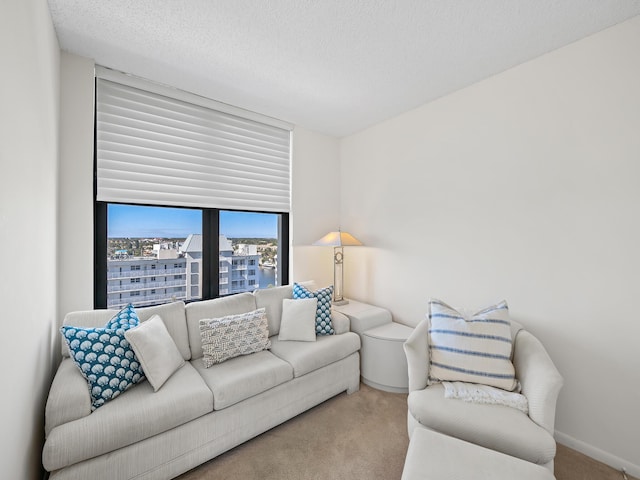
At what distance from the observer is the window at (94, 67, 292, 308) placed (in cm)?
220

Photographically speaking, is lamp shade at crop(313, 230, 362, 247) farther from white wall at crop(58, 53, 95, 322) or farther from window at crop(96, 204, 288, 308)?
white wall at crop(58, 53, 95, 322)

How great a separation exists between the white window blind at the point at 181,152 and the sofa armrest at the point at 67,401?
133cm

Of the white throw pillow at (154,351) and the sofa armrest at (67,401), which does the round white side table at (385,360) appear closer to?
the white throw pillow at (154,351)

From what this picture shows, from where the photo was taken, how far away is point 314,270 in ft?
11.0

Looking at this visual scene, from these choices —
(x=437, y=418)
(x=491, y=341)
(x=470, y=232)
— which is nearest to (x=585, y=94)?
(x=470, y=232)

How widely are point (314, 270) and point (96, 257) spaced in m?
2.10

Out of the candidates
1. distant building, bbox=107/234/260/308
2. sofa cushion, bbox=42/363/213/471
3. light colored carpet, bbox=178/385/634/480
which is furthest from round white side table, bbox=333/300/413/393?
sofa cushion, bbox=42/363/213/471

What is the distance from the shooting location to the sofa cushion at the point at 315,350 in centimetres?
206

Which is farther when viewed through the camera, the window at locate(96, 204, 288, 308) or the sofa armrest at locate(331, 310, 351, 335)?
the sofa armrest at locate(331, 310, 351, 335)

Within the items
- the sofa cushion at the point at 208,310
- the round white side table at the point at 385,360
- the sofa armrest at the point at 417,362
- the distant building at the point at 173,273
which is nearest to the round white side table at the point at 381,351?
the round white side table at the point at 385,360

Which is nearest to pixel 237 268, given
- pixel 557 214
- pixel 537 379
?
pixel 537 379

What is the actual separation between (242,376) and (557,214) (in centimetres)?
239

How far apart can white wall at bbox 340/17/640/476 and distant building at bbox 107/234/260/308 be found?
180cm

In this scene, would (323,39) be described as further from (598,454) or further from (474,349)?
(598,454)
